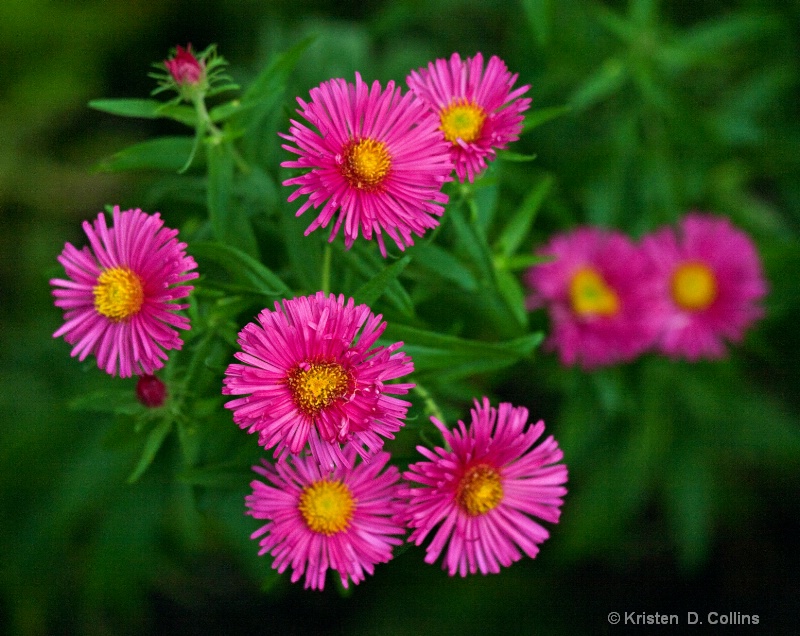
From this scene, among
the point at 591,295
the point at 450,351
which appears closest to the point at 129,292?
the point at 450,351

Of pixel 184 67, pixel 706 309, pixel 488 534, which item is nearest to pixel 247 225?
pixel 184 67

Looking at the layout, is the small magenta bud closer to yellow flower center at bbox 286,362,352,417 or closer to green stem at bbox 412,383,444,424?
yellow flower center at bbox 286,362,352,417

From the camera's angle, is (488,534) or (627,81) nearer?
(488,534)

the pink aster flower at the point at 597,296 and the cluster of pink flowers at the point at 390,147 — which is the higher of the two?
the pink aster flower at the point at 597,296

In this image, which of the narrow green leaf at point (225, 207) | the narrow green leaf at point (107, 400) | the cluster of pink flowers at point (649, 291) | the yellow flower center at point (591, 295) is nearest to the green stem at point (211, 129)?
the narrow green leaf at point (225, 207)

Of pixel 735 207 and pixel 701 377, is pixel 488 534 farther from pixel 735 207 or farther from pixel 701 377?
pixel 735 207

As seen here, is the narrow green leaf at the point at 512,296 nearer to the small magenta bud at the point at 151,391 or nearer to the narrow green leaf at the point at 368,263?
the narrow green leaf at the point at 368,263

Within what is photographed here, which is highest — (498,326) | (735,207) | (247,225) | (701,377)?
(735,207)
